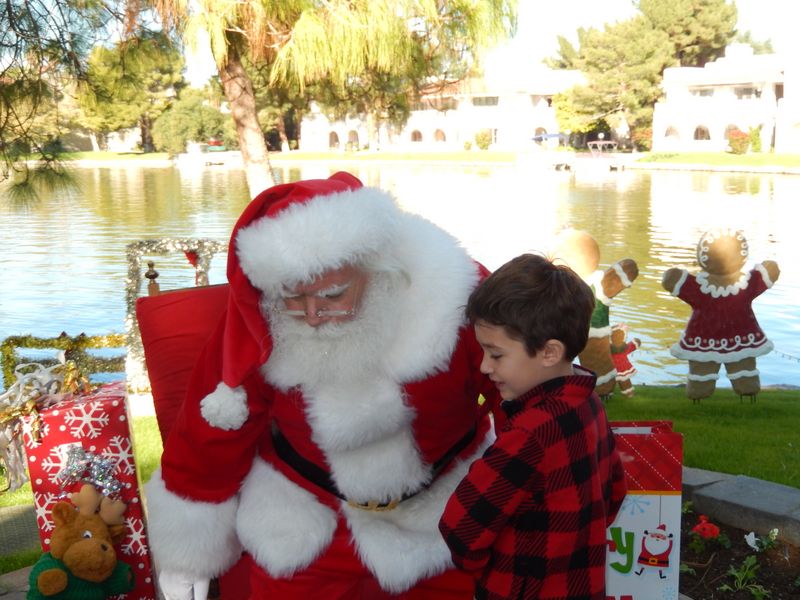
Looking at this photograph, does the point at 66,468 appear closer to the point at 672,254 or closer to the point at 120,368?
the point at 120,368

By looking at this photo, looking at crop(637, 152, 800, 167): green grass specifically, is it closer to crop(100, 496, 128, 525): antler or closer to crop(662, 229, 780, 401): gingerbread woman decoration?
crop(662, 229, 780, 401): gingerbread woman decoration

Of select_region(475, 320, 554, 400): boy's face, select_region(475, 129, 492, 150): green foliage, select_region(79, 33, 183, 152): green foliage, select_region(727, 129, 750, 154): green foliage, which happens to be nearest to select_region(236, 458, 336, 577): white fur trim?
select_region(475, 320, 554, 400): boy's face

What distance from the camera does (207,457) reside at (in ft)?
7.20

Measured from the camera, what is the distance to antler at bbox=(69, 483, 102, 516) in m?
2.47

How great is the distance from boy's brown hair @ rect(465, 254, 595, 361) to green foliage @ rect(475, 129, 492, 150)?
47337 mm

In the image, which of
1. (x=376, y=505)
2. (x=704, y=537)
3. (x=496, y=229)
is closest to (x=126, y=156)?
(x=496, y=229)

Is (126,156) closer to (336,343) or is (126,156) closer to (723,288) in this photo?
(723,288)

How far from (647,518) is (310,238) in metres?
1.25

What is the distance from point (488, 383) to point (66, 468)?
133 centimetres

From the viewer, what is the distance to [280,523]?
214cm

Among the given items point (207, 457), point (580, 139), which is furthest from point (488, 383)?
point (580, 139)

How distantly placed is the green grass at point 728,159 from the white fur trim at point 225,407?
31.2 meters

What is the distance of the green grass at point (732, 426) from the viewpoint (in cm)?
378

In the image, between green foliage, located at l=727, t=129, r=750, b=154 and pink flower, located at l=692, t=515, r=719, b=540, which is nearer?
pink flower, located at l=692, t=515, r=719, b=540
